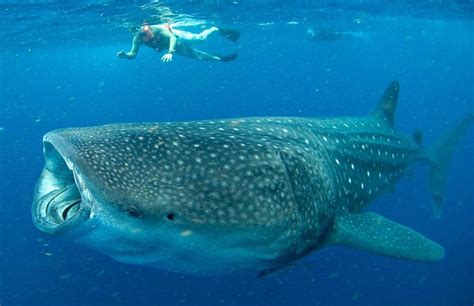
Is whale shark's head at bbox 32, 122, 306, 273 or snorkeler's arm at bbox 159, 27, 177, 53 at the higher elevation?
snorkeler's arm at bbox 159, 27, 177, 53

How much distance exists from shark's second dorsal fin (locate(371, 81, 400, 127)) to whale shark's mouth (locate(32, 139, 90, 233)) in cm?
606

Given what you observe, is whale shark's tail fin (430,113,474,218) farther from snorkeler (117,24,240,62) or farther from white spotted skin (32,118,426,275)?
snorkeler (117,24,240,62)

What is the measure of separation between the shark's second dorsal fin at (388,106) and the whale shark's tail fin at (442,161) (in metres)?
2.59

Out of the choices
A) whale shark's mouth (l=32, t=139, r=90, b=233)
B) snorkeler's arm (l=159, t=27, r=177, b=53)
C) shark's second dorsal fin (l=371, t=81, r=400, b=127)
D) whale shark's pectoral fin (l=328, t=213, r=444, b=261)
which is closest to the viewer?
whale shark's mouth (l=32, t=139, r=90, b=233)

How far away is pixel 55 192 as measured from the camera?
3.36 metres

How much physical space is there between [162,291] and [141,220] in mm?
8892

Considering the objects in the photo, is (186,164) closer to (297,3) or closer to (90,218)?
(90,218)

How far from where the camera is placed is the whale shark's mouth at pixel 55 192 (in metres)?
3.19

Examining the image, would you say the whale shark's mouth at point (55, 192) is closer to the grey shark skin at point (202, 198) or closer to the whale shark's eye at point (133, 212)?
the grey shark skin at point (202, 198)

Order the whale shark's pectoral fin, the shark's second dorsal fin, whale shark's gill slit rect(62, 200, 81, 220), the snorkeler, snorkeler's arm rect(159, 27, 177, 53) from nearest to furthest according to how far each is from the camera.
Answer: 1. whale shark's gill slit rect(62, 200, 81, 220)
2. the whale shark's pectoral fin
3. the shark's second dorsal fin
4. the snorkeler
5. snorkeler's arm rect(159, 27, 177, 53)

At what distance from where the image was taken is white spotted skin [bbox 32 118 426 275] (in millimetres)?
2861

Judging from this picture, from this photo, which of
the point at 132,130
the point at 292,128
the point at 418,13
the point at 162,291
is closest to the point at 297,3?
the point at 418,13

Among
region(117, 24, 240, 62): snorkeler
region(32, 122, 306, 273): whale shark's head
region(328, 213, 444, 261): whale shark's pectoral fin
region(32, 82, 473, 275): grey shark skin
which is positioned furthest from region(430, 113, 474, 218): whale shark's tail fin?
region(32, 122, 306, 273): whale shark's head

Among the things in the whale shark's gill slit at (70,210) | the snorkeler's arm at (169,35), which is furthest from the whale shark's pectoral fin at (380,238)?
the snorkeler's arm at (169,35)
